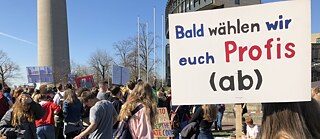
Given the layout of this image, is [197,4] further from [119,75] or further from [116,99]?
[116,99]

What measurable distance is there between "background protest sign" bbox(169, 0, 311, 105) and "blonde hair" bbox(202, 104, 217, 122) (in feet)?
10.8

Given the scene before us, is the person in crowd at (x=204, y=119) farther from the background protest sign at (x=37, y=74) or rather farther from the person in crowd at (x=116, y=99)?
the background protest sign at (x=37, y=74)

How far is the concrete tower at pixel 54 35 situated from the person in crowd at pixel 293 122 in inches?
2068

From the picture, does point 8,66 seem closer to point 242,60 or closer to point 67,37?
point 67,37

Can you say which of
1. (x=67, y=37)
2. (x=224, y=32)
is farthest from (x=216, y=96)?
(x=67, y=37)

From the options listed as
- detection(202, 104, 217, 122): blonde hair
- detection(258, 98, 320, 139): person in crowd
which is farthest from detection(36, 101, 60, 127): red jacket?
detection(258, 98, 320, 139): person in crowd

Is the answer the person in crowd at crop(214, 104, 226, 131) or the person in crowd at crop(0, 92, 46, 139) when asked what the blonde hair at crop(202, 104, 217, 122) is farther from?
the person in crowd at crop(214, 104, 226, 131)

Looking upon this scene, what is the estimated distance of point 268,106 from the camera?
7.32 ft

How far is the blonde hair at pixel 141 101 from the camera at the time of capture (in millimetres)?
4793

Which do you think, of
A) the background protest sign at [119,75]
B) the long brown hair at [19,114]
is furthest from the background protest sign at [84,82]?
the long brown hair at [19,114]

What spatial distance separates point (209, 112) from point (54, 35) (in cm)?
5174

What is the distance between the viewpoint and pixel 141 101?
4.86m

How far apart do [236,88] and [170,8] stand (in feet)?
235

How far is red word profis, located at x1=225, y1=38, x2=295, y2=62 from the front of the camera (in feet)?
8.19
